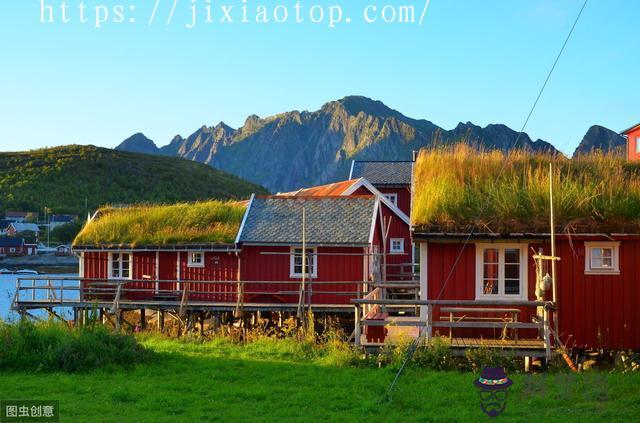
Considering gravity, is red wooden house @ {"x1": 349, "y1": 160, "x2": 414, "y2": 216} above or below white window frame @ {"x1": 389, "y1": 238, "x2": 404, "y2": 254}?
above

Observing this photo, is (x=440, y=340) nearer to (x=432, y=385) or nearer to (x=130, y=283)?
(x=432, y=385)

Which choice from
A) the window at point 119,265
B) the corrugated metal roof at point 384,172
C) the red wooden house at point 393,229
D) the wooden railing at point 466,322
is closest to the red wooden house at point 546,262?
the wooden railing at point 466,322

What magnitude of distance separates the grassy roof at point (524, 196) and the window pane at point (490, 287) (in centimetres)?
135

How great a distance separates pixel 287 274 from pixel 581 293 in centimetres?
1352

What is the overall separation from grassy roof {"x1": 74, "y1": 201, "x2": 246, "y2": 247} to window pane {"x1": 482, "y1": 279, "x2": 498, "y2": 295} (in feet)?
43.7

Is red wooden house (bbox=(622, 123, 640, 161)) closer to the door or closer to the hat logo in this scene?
the door

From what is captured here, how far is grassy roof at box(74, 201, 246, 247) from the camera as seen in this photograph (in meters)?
29.6

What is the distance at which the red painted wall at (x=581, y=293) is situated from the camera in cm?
1722

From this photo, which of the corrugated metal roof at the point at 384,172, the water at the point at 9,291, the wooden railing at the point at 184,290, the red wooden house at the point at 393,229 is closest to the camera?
the wooden railing at the point at 184,290

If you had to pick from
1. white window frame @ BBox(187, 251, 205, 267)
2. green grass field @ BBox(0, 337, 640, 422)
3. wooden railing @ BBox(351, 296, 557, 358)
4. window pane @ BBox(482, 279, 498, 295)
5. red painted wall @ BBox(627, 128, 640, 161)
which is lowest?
green grass field @ BBox(0, 337, 640, 422)

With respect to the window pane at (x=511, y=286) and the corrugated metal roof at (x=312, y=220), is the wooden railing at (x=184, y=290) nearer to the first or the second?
the corrugated metal roof at (x=312, y=220)

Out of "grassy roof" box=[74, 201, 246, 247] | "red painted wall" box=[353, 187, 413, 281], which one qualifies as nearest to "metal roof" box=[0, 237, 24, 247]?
"grassy roof" box=[74, 201, 246, 247]

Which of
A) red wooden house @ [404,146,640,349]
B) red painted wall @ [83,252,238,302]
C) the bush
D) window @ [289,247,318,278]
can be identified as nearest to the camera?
the bush

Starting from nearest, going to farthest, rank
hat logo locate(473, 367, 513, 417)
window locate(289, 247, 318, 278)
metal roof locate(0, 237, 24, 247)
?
hat logo locate(473, 367, 513, 417) → window locate(289, 247, 318, 278) → metal roof locate(0, 237, 24, 247)
